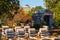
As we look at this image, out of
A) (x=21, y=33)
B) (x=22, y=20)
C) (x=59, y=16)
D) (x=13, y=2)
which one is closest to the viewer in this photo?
(x=21, y=33)

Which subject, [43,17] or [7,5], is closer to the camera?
[7,5]

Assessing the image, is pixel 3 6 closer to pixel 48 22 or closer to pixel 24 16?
pixel 48 22

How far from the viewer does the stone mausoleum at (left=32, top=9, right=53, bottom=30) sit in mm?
39500

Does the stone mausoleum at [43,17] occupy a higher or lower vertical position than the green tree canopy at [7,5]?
lower

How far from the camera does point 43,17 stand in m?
40.1

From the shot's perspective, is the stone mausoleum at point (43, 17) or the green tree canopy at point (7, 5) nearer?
the green tree canopy at point (7, 5)

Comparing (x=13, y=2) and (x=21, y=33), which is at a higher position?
(x=13, y=2)

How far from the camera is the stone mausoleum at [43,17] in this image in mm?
39500

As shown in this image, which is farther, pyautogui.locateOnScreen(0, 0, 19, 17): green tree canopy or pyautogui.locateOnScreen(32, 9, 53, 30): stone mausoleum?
pyautogui.locateOnScreen(32, 9, 53, 30): stone mausoleum

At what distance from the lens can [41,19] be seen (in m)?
40.0

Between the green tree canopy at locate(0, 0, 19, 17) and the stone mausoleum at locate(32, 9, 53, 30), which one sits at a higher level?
the green tree canopy at locate(0, 0, 19, 17)

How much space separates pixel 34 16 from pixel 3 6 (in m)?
9.51

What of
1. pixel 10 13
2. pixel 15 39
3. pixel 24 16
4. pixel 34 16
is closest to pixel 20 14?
pixel 24 16

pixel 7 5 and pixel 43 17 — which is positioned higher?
pixel 7 5
